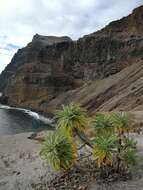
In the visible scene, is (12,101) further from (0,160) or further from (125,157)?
(125,157)

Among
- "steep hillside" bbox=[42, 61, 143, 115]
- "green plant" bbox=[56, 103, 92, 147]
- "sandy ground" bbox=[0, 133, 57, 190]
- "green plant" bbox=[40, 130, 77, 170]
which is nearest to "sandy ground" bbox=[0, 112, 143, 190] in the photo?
"sandy ground" bbox=[0, 133, 57, 190]

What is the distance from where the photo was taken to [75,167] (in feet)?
97.0

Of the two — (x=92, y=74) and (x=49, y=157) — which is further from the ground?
(x=92, y=74)

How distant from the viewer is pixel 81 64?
614 feet

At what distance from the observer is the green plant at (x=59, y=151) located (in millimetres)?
25969

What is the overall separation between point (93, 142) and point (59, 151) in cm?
288

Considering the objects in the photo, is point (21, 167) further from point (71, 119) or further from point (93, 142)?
point (93, 142)

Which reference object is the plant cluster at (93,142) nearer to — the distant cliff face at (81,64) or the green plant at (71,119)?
the green plant at (71,119)

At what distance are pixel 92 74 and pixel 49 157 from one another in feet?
479

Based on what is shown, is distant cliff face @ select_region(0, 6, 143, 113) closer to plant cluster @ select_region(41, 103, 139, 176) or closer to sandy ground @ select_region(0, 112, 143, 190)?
sandy ground @ select_region(0, 112, 143, 190)

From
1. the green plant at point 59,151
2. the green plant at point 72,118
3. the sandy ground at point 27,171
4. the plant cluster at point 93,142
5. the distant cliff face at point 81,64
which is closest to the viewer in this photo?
the green plant at point 59,151

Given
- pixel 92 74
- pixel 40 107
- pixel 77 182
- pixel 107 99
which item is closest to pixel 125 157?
pixel 77 182

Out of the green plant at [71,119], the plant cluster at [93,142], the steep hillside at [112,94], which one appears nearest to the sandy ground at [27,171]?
the plant cluster at [93,142]

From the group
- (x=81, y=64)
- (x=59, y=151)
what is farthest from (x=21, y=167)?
(x=81, y=64)
